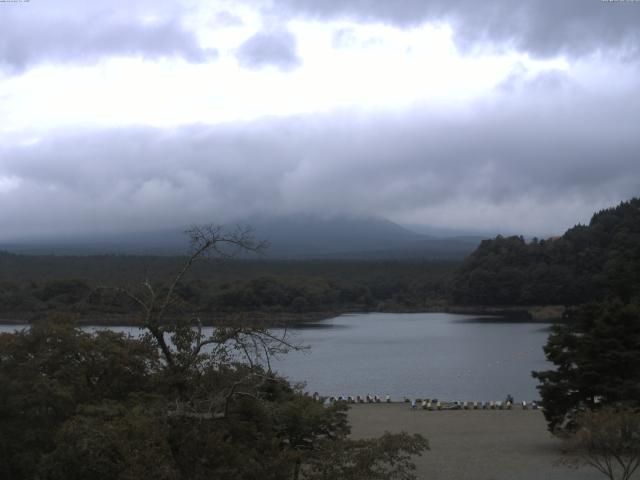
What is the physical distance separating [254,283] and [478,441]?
51.1m

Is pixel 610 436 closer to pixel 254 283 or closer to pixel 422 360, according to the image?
pixel 422 360

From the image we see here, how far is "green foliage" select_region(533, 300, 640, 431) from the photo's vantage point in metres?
16.9

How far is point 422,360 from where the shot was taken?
40625 mm

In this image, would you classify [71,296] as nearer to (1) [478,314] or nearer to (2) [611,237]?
(1) [478,314]

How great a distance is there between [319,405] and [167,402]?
7016 mm

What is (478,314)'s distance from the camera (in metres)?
75.8

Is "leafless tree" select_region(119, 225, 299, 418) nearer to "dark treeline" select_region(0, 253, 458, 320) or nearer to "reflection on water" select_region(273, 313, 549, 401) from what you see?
"reflection on water" select_region(273, 313, 549, 401)

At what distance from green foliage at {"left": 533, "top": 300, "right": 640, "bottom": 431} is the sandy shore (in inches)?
45.0

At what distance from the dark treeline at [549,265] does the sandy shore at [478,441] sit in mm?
49237

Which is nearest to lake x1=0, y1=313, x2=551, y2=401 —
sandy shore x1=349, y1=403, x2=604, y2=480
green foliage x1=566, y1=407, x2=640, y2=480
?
sandy shore x1=349, y1=403, x2=604, y2=480

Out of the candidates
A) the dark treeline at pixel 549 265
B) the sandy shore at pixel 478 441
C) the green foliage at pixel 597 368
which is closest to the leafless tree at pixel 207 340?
the sandy shore at pixel 478 441

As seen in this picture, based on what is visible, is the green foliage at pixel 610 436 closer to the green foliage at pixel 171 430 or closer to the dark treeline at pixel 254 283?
the green foliage at pixel 171 430

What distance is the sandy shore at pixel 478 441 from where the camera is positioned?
15516 mm

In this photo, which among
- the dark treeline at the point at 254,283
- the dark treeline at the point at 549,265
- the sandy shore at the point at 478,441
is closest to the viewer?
the sandy shore at the point at 478,441
